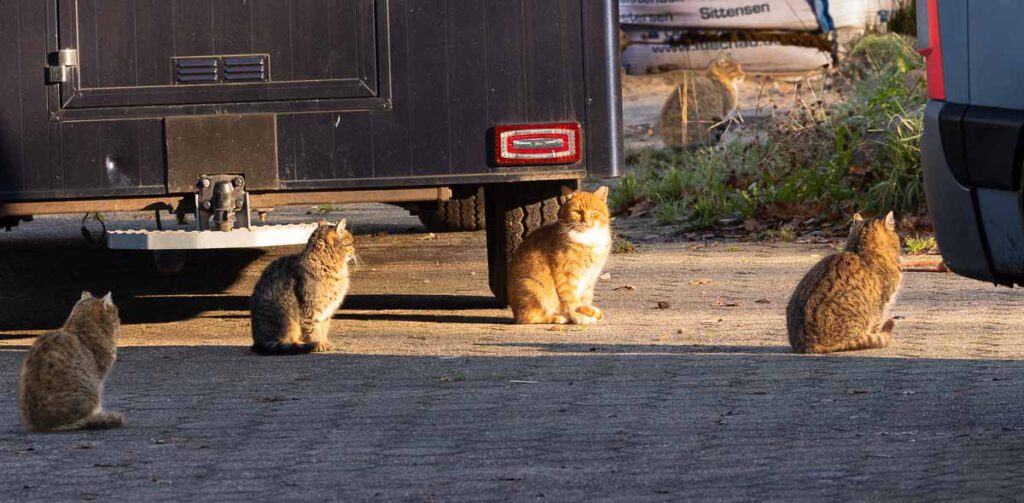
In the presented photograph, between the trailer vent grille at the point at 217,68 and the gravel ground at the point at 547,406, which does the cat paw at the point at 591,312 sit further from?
the trailer vent grille at the point at 217,68

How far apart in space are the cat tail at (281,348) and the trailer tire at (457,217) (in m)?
5.26

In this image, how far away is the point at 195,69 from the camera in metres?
7.09

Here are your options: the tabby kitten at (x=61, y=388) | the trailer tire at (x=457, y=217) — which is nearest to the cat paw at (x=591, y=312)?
the tabby kitten at (x=61, y=388)

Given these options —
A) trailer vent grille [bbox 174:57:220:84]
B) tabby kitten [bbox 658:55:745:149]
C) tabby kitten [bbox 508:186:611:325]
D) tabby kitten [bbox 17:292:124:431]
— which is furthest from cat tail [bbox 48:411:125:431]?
tabby kitten [bbox 658:55:745:149]

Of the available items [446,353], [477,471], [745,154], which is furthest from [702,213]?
[477,471]

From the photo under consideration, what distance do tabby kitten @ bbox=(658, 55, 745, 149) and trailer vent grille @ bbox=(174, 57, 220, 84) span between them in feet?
29.1

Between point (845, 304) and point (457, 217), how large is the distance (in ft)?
20.7

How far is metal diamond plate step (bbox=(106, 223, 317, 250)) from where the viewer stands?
6969mm

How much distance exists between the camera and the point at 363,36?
712cm

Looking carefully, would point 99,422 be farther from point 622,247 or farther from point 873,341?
point 622,247

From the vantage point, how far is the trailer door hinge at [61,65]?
6.99 meters

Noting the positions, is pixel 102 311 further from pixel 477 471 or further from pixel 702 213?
pixel 702 213

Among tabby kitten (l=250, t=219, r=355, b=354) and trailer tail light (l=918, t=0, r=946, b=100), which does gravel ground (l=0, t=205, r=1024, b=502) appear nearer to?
tabby kitten (l=250, t=219, r=355, b=354)

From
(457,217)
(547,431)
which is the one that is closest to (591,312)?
(547,431)
